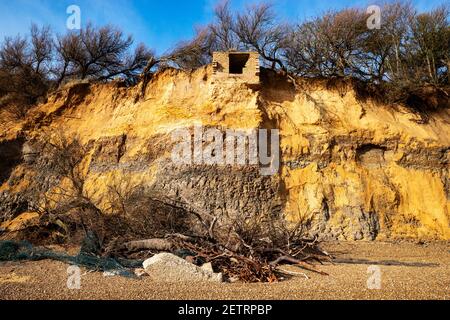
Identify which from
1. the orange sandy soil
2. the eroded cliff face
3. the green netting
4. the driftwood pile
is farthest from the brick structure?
the orange sandy soil

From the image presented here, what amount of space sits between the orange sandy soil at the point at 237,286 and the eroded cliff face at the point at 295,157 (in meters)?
5.37

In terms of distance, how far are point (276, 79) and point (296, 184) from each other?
15.1ft

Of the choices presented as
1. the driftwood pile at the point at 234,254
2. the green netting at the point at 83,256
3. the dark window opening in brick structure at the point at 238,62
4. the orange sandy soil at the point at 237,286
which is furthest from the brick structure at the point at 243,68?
the orange sandy soil at the point at 237,286

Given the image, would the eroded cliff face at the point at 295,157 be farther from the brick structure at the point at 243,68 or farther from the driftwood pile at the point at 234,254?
the driftwood pile at the point at 234,254


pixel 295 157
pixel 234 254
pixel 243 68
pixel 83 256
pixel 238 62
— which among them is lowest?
pixel 83 256

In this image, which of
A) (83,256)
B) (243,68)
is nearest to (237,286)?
(83,256)

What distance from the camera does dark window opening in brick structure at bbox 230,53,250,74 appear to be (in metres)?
16.0

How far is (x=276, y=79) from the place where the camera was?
16875 millimetres

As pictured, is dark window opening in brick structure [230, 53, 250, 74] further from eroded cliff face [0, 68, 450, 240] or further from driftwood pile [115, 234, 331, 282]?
driftwood pile [115, 234, 331, 282]

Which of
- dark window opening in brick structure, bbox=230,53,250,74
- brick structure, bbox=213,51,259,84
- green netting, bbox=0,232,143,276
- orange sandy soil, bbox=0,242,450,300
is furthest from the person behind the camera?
dark window opening in brick structure, bbox=230,53,250,74

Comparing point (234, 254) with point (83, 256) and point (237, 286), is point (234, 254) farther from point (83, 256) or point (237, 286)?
point (83, 256)

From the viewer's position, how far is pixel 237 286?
253 inches

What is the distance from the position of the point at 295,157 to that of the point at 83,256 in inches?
352
